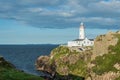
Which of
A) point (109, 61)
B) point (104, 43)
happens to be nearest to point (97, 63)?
point (109, 61)

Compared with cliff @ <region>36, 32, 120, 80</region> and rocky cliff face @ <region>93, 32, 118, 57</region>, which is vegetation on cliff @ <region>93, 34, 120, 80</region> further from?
rocky cliff face @ <region>93, 32, 118, 57</region>

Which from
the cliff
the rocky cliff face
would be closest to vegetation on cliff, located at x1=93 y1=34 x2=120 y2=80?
the cliff

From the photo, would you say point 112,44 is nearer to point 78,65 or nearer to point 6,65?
point 78,65

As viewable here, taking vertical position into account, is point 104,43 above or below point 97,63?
above

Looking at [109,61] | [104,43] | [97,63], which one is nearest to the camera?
[109,61]

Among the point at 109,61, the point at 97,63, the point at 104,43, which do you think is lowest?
the point at 97,63

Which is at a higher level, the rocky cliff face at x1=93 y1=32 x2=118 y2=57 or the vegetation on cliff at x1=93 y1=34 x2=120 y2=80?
the rocky cliff face at x1=93 y1=32 x2=118 y2=57

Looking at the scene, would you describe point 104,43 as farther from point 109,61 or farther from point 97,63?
point 109,61

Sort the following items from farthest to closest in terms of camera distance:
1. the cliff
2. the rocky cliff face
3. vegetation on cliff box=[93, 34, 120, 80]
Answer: the rocky cliff face, vegetation on cliff box=[93, 34, 120, 80], the cliff

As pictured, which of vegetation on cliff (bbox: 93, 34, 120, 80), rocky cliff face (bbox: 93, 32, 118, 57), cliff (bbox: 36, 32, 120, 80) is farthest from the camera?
rocky cliff face (bbox: 93, 32, 118, 57)

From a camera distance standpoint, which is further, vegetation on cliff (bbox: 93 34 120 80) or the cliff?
vegetation on cliff (bbox: 93 34 120 80)

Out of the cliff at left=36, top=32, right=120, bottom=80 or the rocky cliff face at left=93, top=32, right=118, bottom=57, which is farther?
the rocky cliff face at left=93, top=32, right=118, bottom=57

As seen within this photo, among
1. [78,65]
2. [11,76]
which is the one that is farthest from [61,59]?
[11,76]

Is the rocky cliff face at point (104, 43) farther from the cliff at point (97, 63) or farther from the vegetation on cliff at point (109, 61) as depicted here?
the vegetation on cliff at point (109, 61)
